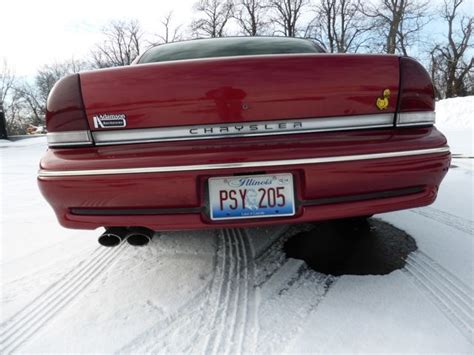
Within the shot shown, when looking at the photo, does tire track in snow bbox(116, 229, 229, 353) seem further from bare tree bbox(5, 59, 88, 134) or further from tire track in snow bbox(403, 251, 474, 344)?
bare tree bbox(5, 59, 88, 134)

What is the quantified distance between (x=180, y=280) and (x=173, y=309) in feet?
0.91

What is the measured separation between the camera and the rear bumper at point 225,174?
5.00ft

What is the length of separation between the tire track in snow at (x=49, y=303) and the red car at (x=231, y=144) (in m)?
0.50

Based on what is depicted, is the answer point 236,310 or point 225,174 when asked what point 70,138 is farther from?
point 236,310

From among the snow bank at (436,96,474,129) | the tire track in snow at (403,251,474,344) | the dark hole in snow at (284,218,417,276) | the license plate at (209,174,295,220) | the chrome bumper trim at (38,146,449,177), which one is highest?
the chrome bumper trim at (38,146,449,177)

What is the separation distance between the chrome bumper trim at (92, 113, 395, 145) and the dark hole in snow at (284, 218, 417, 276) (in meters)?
0.89

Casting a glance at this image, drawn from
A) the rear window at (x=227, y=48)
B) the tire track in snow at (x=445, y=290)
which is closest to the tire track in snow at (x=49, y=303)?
the rear window at (x=227, y=48)

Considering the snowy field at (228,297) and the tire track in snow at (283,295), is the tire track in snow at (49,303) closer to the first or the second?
the snowy field at (228,297)

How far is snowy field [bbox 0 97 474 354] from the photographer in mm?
1467

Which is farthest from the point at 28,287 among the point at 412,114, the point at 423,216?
the point at 423,216

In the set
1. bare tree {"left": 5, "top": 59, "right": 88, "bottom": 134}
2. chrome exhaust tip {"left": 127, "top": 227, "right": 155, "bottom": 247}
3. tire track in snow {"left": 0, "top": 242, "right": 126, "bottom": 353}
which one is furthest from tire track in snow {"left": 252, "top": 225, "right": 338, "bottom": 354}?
bare tree {"left": 5, "top": 59, "right": 88, "bottom": 134}

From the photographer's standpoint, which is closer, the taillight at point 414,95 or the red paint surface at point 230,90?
the red paint surface at point 230,90

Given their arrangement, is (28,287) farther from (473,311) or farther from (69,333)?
(473,311)

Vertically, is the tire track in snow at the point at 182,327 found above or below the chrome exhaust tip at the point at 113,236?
below
